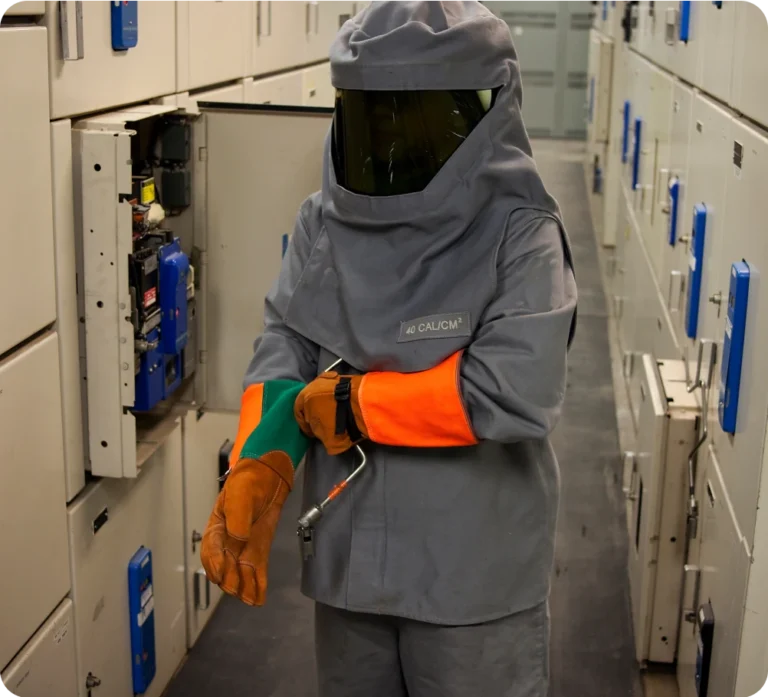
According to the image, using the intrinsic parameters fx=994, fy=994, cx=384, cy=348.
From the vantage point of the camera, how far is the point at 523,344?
5.49ft

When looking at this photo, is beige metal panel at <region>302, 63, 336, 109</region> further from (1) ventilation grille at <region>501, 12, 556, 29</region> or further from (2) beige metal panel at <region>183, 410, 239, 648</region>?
(1) ventilation grille at <region>501, 12, 556, 29</region>

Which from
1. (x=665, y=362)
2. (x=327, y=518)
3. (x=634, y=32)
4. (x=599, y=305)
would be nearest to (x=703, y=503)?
(x=665, y=362)

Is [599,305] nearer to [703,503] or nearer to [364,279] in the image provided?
[703,503]

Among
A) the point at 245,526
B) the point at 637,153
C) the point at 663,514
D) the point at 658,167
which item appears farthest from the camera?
the point at 637,153

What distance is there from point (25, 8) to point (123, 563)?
1.39m

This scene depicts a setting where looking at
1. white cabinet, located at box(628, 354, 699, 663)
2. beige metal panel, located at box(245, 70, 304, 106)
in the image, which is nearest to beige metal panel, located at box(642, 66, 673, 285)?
white cabinet, located at box(628, 354, 699, 663)

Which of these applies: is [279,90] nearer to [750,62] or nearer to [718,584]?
[750,62]

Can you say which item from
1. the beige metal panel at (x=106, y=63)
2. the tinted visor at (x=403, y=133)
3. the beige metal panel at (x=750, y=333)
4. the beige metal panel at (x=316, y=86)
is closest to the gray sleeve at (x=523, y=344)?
the tinted visor at (x=403, y=133)

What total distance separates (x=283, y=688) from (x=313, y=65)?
2.75 m

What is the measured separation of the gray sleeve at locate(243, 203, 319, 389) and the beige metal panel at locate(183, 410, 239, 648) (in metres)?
1.02

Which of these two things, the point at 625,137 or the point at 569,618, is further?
the point at 625,137

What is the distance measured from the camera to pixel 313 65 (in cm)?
449

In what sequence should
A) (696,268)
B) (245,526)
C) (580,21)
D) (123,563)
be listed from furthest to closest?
(580,21)
(696,268)
(123,563)
(245,526)

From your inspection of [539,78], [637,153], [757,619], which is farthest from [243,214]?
[539,78]
